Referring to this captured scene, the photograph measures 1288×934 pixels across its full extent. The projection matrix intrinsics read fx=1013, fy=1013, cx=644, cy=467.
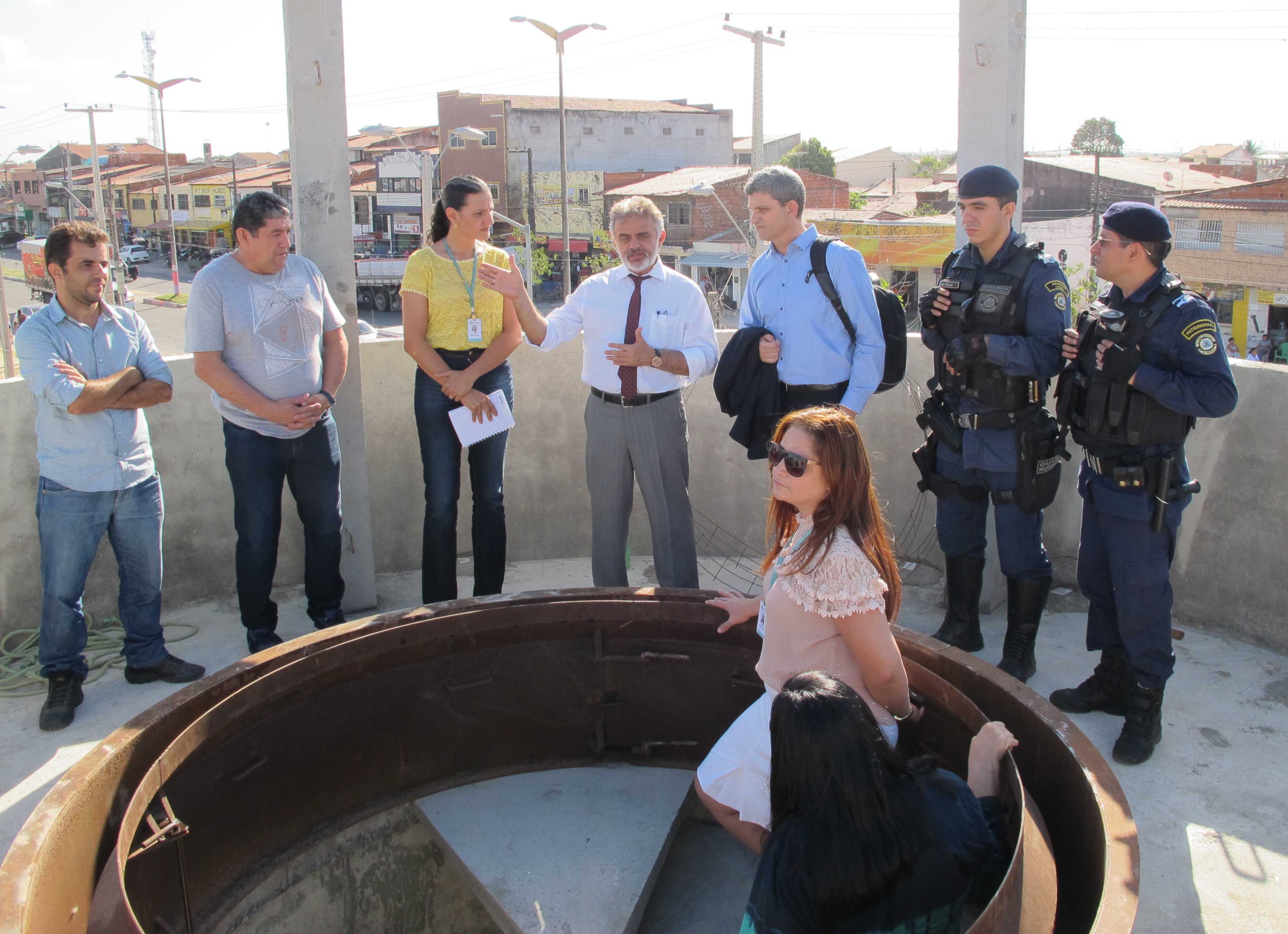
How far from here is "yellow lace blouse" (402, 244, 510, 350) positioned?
4.02m

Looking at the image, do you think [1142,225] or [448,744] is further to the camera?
[448,744]

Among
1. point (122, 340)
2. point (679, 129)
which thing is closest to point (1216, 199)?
point (679, 129)

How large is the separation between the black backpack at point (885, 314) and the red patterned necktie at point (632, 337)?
65cm

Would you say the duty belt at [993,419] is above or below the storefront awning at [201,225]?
below

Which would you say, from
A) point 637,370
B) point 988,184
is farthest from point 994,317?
point 637,370

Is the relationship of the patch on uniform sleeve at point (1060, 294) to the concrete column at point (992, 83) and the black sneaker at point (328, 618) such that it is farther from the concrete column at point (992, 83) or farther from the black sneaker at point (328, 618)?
the black sneaker at point (328, 618)

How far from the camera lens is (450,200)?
3.97 meters

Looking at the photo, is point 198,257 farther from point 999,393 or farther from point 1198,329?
point 1198,329

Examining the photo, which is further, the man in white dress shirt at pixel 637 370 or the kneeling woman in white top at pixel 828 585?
the man in white dress shirt at pixel 637 370

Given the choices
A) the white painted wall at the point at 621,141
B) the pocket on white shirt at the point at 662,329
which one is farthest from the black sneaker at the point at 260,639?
the white painted wall at the point at 621,141

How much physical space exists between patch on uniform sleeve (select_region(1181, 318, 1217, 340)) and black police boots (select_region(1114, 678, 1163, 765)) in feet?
3.65

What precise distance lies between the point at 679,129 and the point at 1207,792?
2245 inches

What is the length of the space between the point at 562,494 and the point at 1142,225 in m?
3.04

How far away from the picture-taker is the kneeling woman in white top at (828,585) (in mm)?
2246
